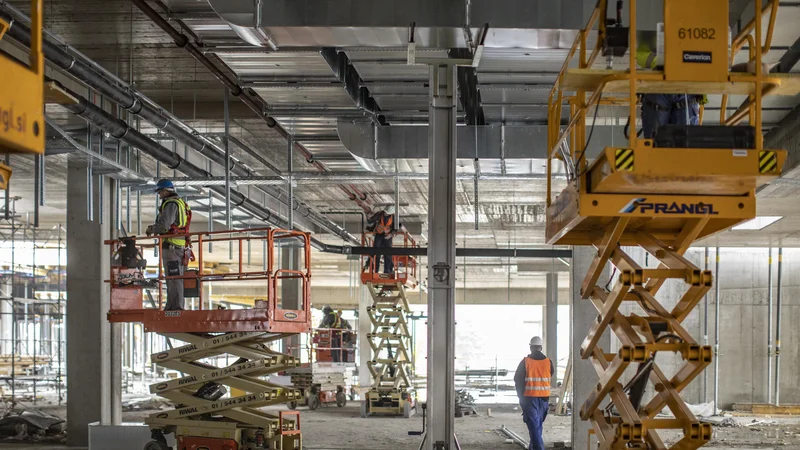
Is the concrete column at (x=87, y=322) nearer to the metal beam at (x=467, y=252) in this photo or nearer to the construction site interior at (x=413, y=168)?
the construction site interior at (x=413, y=168)

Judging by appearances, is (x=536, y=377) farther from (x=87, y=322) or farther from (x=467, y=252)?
(x=87, y=322)

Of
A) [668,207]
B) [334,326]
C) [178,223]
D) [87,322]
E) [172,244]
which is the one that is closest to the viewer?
[668,207]

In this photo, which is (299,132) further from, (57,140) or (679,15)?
(679,15)

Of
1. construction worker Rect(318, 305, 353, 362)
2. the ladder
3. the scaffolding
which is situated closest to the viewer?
the ladder

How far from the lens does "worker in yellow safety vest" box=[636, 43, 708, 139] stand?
8.70m

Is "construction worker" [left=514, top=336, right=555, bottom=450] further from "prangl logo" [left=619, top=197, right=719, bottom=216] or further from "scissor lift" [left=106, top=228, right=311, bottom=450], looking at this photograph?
"prangl logo" [left=619, top=197, right=719, bottom=216]

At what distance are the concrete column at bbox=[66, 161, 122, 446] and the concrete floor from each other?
89 cm

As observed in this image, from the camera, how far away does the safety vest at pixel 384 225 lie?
22.9 metres

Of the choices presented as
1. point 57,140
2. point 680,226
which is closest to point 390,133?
point 57,140

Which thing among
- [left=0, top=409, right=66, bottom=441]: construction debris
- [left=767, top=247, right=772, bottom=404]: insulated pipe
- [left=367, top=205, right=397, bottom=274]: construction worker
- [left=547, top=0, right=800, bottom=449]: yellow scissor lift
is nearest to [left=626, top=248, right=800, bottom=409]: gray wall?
[left=767, top=247, right=772, bottom=404]: insulated pipe

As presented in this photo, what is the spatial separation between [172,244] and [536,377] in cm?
665

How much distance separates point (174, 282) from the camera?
13594 mm

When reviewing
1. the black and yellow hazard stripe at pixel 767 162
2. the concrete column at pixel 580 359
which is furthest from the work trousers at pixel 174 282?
the black and yellow hazard stripe at pixel 767 162

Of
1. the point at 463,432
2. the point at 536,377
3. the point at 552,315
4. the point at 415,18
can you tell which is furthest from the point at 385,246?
the point at 552,315
